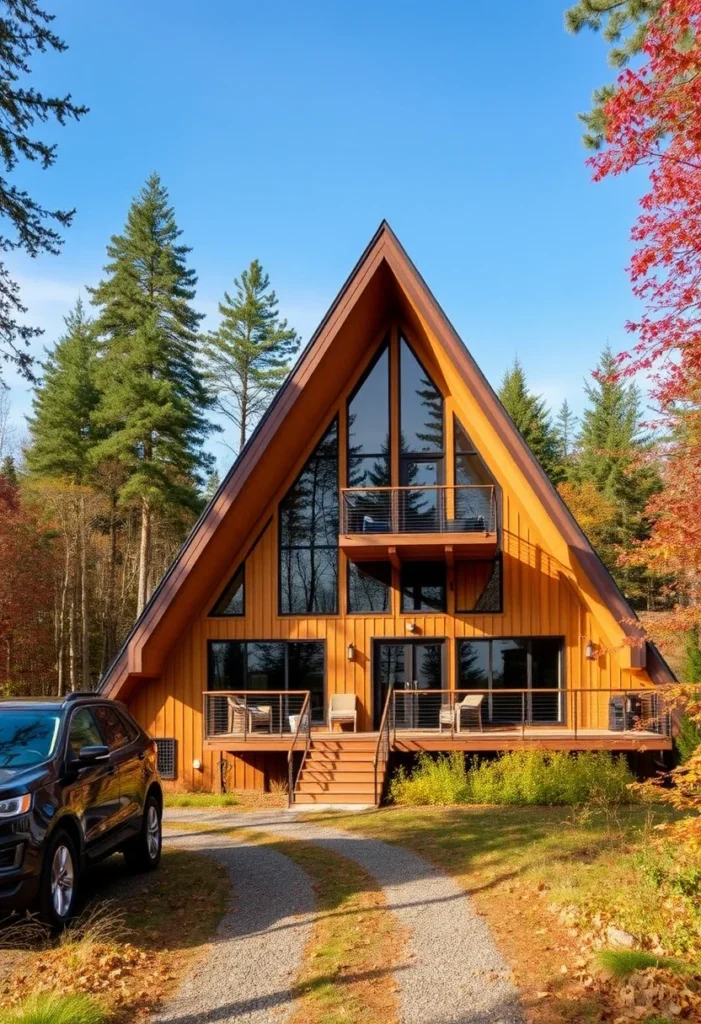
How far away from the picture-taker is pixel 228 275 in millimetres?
44312

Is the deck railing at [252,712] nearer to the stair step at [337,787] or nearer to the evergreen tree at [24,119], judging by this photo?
the stair step at [337,787]

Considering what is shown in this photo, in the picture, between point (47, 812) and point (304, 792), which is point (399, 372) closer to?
point (304, 792)

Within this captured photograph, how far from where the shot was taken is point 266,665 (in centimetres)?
1819

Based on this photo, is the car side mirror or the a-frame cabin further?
the a-frame cabin

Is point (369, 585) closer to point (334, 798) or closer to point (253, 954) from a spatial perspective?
point (334, 798)

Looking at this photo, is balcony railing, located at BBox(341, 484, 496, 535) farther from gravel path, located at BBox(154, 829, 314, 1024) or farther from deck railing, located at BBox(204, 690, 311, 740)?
gravel path, located at BBox(154, 829, 314, 1024)

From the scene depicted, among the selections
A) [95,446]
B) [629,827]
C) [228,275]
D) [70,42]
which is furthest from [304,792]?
[228,275]

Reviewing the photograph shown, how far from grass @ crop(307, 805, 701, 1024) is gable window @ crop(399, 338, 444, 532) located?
711 cm

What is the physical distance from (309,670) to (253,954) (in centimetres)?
1203

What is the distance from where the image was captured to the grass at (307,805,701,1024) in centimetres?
540

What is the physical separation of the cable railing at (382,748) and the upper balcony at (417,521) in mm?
2806

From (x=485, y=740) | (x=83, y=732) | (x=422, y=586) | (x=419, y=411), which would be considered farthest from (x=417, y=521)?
(x=83, y=732)

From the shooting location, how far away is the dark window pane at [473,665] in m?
17.7

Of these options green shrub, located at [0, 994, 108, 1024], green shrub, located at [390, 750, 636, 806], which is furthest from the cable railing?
green shrub, located at [0, 994, 108, 1024]
